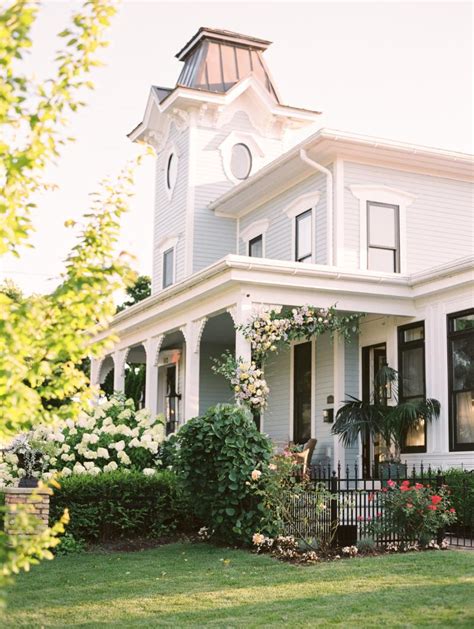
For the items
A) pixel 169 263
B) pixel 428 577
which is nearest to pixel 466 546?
pixel 428 577

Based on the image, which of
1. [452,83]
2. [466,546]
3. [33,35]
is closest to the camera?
[33,35]

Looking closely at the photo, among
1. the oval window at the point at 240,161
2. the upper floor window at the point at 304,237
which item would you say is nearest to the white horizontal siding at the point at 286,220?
the upper floor window at the point at 304,237

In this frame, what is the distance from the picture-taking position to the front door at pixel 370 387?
1555 centimetres

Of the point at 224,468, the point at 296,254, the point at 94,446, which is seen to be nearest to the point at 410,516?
the point at 224,468

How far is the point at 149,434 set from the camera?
13.8 m

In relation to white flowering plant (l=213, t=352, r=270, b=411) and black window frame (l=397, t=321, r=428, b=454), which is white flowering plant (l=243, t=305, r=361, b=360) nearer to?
white flowering plant (l=213, t=352, r=270, b=411)

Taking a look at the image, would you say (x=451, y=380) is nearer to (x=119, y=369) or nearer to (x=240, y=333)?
(x=240, y=333)

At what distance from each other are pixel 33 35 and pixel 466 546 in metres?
8.28

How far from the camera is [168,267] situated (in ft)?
70.2

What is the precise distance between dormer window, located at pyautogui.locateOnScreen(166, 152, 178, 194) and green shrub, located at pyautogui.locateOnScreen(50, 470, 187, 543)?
408 inches

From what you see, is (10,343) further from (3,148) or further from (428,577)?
(428,577)

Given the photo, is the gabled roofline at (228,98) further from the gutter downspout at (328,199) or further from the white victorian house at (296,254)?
the gutter downspout at (328,199)

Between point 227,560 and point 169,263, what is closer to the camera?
point 227,560

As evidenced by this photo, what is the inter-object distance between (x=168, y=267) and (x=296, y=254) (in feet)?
16.3
